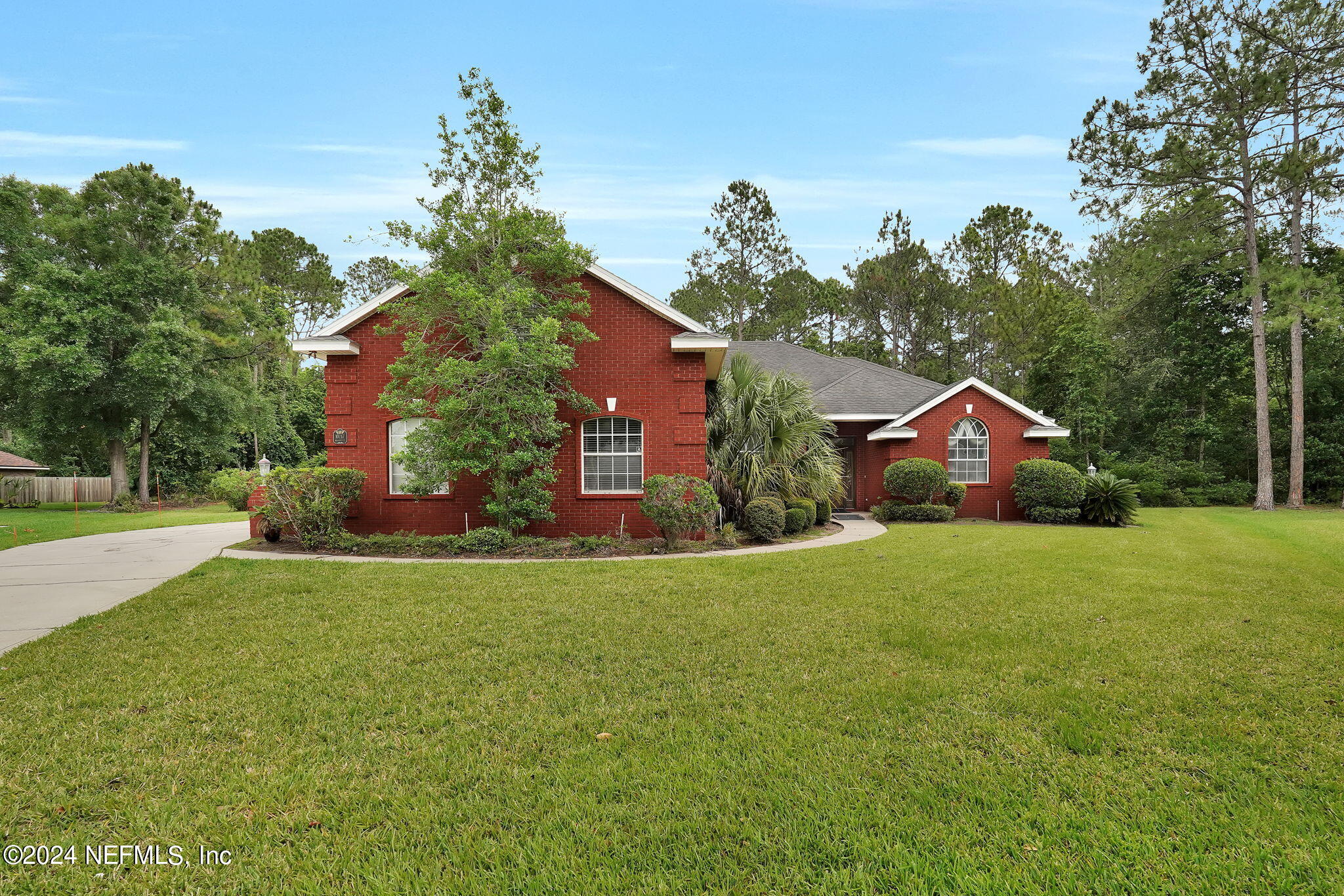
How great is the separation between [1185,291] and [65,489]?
4644 centimetres

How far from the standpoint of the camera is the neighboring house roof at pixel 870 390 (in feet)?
56.3

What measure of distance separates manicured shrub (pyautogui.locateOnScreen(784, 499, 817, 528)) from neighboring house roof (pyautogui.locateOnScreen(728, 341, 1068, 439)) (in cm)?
365

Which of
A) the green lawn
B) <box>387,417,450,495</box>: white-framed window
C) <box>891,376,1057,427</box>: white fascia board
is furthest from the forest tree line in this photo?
the green lawn

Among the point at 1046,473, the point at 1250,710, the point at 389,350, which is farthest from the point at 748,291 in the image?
the point at 1250,710

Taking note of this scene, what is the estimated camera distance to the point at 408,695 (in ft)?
13.6

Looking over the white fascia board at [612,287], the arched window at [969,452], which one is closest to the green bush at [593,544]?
the white fascia board at [612,287]

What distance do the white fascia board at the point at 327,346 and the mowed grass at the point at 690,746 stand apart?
6.13m

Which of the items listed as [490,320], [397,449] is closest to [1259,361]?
[490,320]

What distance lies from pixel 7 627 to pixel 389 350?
7.11 meters

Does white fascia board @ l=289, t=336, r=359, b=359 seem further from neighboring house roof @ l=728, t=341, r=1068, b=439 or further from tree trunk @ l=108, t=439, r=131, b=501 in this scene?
tree trunk @ l=108, t=439, r=131, b=501

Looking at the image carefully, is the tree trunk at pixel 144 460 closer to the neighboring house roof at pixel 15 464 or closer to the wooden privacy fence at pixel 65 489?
the wooden privacy fence at pixel 65 489

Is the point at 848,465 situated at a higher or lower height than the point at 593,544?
higher

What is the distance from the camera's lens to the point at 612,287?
1187cm

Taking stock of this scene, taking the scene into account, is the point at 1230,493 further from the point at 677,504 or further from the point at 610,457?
the point at 610,457
